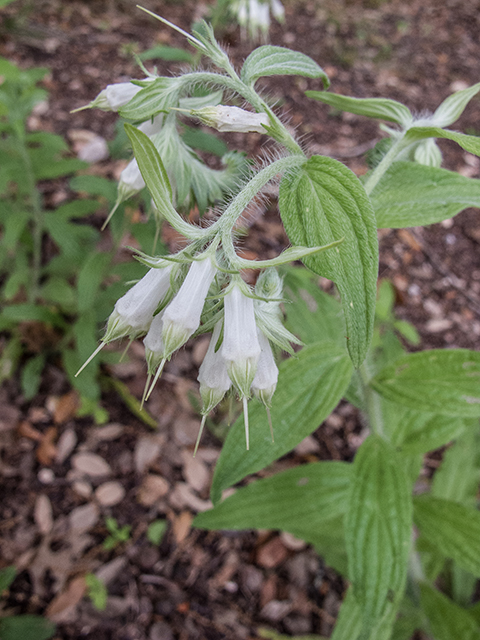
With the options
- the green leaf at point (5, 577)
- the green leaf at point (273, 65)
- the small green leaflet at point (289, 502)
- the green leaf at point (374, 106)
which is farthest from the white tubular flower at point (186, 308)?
the green leaf at point (5, 577)

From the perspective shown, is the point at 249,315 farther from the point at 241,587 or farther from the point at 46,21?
the point at 46,21

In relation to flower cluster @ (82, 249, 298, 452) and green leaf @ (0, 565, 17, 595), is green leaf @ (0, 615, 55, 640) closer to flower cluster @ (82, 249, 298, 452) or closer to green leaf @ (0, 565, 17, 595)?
green leaf @ (0, 565, 17, 595)

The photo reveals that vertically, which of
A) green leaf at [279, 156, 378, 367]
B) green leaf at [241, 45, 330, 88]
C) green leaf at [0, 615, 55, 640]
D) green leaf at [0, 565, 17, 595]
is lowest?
green leaf at [0, 615, 55, 640]

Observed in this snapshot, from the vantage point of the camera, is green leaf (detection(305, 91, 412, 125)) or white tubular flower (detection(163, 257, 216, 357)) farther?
green leaf (detection(305, 91, 412, 125))

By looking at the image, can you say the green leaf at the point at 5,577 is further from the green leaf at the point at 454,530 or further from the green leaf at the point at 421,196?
the green leaf at the point at 421,196

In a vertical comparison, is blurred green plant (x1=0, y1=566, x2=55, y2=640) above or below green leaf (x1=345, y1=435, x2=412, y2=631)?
below

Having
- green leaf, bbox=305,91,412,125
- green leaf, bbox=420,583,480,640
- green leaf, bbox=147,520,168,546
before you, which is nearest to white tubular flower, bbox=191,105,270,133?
green leaf, bbox=305,91,412,125

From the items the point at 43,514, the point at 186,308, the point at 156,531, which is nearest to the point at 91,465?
the point at 43,514

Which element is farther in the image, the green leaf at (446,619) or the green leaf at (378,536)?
the green leaf at (446,619)
